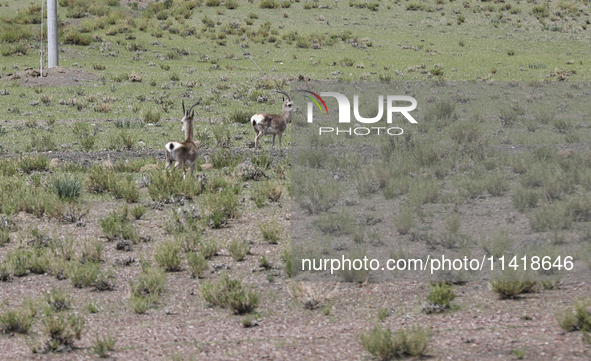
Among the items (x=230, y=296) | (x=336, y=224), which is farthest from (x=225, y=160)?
(x=230, y=296)

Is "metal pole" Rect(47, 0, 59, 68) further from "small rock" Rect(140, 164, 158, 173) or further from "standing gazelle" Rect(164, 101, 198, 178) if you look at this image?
"standing gazelle" Rect(164, 101, 198, 178)

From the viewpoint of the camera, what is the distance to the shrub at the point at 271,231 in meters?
11.0

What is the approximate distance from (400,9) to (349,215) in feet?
129

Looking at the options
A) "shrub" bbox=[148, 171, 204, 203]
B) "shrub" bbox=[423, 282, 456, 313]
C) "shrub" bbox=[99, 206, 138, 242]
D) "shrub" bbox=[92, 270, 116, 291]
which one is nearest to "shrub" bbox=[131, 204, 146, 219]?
"shrub" bbox=[99, 206, 138, 242]

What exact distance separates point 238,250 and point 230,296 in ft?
6.37

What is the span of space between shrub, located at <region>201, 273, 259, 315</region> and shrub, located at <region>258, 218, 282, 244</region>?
7.19 ft

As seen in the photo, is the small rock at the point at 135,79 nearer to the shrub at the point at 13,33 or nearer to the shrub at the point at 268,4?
the shrub at the point at 13,33

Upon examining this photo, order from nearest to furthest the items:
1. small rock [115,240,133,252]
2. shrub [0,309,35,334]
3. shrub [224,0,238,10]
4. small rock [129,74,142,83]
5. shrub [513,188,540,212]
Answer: shrub [0,309,35,334]
small rock [115,240,133,252]
shrub [513,188,540,212]
small rock [129,74,142,83]
shrub [224,0,238,10]

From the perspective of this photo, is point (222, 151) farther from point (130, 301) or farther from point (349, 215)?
point (130, 301)

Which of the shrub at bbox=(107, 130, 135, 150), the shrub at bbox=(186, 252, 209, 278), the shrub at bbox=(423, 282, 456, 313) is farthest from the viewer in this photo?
the shrub at bbox=(107, 130, 135, 150)

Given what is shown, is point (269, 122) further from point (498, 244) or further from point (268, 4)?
point (268, 4)

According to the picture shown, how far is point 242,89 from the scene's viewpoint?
28.4 metres

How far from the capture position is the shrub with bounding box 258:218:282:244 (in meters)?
11.0

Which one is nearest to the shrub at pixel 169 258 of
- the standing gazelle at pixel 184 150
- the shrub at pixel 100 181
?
the standing gazelle at pixel 184 150
